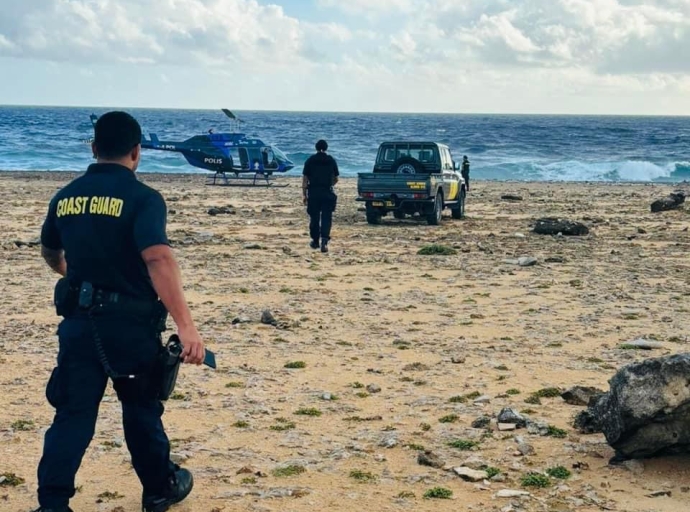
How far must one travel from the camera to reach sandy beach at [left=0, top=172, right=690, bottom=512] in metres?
5.36

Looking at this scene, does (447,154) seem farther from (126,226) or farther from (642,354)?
(126,226)

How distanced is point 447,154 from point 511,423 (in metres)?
16.4

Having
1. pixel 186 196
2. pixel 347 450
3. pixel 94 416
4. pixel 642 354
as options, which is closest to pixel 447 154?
pixel 186 196

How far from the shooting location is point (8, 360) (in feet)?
26.8

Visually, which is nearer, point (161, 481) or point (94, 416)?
point (94, 416)

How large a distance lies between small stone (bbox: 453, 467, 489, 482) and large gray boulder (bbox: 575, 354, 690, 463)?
0.86 m

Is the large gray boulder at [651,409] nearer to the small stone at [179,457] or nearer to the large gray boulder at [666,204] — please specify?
the small stone at [179,457]

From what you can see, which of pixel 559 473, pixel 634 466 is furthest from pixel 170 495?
pixel 634 466

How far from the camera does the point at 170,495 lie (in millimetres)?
4875

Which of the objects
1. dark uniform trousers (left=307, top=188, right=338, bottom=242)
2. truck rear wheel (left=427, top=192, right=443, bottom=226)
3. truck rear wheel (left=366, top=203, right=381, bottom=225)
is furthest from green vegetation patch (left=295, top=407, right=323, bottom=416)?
truck rear wheel (left=427, top=192, right=443, bottom=226)

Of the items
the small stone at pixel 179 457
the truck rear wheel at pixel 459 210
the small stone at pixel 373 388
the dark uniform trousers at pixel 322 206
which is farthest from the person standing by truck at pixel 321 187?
the small stone at pixel 179 457

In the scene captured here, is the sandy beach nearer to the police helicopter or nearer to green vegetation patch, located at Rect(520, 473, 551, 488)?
green vegetation patch, located at Rect(520, 473, 551, 488)

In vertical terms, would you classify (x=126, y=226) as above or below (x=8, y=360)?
above

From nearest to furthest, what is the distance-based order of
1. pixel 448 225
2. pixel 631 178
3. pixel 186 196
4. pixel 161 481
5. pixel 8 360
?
1. pixel 161 481
2. pixel 8 360
3. pixel 448 225
4. pixel 186 196
5. pixel 631 178
